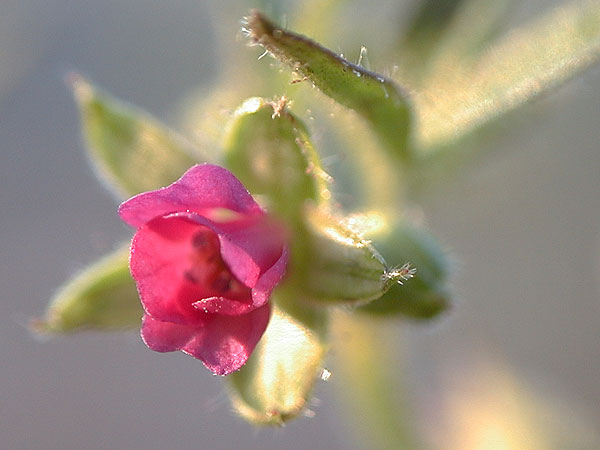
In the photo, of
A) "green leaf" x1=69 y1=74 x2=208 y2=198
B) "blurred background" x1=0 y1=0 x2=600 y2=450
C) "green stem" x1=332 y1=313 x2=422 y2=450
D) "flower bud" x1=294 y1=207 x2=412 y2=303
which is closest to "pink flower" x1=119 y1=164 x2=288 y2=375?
"flower bud" x1=294 y1=207 x2=412 y2=303

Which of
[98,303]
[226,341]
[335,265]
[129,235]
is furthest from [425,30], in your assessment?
[129,235]

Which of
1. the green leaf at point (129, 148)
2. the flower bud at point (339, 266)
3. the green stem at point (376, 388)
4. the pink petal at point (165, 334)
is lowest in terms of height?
the pink petal at point (165, 334)

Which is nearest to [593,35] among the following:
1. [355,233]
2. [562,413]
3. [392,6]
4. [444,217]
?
[355,233]

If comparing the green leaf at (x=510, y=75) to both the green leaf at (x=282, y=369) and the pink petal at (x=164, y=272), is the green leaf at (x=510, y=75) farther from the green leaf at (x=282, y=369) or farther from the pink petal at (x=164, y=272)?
the pink petal at (x=164, y=272)

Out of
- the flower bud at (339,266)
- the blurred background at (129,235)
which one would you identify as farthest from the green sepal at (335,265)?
the blurred background at (129,235)

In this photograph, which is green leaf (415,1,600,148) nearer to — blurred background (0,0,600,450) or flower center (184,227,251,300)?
flower center (184,227,251,300)

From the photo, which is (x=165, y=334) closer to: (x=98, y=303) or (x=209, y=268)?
(x=209, y=268)
